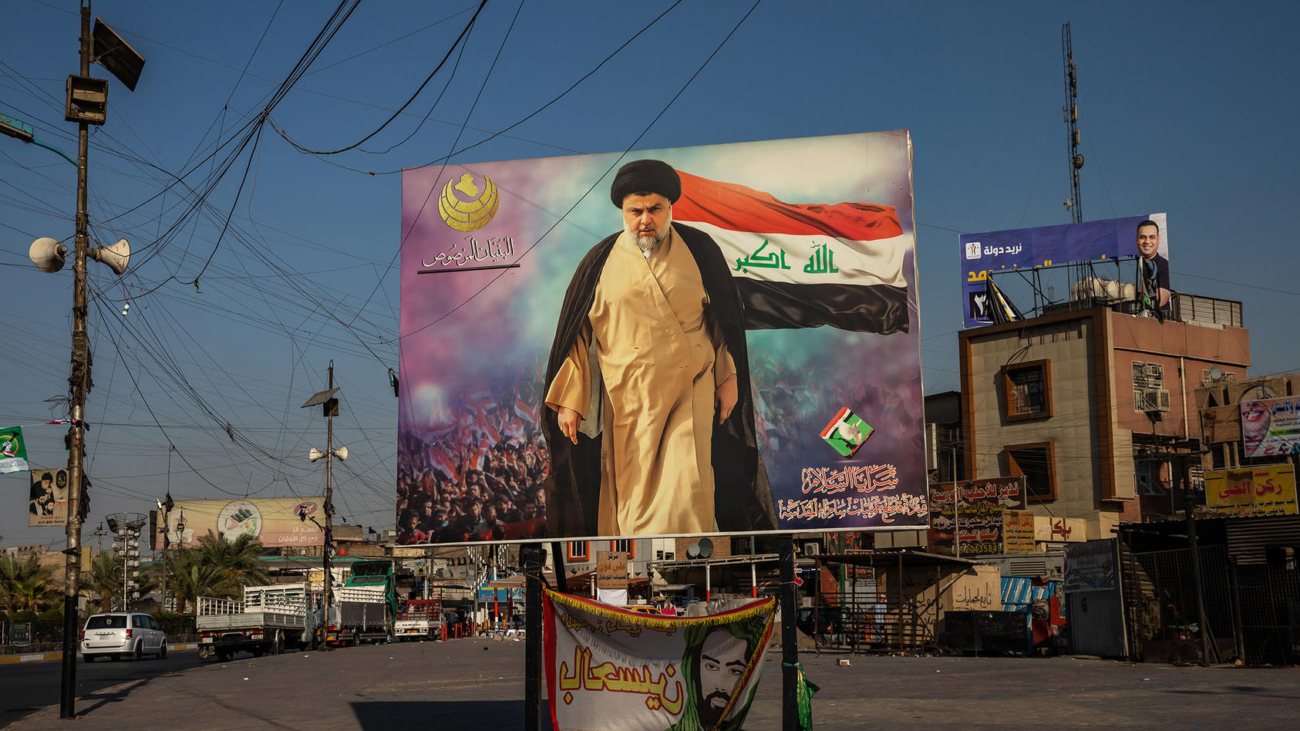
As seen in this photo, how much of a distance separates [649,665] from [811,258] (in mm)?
4114

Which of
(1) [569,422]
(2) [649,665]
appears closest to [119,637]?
(1) [569,422]

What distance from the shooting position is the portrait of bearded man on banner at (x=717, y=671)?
393 inches

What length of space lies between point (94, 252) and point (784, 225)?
13.7 m

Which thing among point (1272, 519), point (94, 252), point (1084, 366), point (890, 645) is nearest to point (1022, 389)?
point (1084, 366)

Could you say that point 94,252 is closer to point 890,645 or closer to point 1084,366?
point 890,645

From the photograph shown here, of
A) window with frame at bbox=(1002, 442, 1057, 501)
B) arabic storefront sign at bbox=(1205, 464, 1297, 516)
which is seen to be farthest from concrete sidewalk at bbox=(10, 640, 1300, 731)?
window with frame at bbox=(1002, 442, 1057, 501)

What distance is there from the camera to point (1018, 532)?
4766cm

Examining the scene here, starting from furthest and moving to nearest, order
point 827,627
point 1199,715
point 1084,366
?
point 1084,366 < point 827,627 < point 1199,715

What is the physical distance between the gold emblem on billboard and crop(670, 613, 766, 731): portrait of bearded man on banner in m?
4.59

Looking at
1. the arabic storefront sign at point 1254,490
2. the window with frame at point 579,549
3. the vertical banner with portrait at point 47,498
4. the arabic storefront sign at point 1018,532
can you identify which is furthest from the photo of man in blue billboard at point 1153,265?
the vertical banner with portrait at point 47,498

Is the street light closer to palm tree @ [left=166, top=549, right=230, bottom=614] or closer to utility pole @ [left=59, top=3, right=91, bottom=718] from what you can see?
utility pole @ [left=59, top=3, right=91, bottom=718]

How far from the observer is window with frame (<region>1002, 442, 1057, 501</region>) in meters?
54.0

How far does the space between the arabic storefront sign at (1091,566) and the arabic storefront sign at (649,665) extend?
21.2 m

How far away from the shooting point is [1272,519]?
82.7ft
